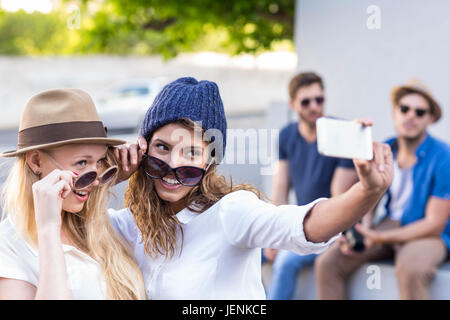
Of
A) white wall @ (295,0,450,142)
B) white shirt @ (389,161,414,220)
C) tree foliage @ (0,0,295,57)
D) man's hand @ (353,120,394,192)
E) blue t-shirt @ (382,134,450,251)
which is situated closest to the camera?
man's hand @ (353,120,394,192)

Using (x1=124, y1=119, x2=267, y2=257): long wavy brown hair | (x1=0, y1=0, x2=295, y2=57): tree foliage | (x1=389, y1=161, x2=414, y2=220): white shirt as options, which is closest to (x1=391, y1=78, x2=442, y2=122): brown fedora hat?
(x1=389, y1=161, x2=414, y2=220): white shirt

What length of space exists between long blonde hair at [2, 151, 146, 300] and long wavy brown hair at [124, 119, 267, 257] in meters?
0.08

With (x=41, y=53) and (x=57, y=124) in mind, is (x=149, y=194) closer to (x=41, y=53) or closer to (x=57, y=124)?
(x=57, y=124)

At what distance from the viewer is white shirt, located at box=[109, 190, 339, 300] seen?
165 centimetres

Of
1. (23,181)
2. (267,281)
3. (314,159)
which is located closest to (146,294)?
(23,181)

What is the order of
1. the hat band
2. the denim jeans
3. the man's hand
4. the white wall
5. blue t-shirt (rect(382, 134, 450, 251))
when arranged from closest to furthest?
the man's hand, the hat band, blue t-shirt (rect(382, 134, 450, 251)), the denim jeans, the white wall

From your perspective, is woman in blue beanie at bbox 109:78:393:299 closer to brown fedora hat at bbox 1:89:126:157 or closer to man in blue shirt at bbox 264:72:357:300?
brown fedora hat at bbox 1:89:126:157

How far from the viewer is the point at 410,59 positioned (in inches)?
178

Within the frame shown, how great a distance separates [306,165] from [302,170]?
4 centimetres

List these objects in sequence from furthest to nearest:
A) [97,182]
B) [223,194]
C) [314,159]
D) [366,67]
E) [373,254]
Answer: [366,67] < [373,254] < [314,159] < [223,194] < [97,182]

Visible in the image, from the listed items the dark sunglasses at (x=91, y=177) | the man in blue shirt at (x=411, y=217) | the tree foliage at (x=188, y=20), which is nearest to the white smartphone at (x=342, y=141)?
the dark sunglasses at (x=91, y=177)

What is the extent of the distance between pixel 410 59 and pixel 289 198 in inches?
62.2

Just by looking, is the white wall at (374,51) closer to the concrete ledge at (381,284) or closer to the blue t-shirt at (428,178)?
the blue t-shirt at (428,178)

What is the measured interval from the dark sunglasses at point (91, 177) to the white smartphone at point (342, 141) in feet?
1.82
